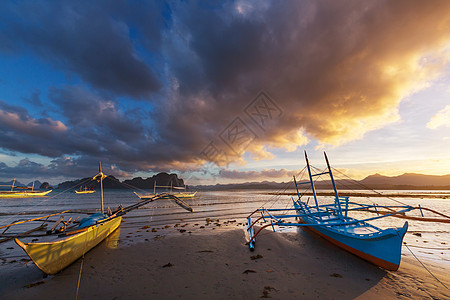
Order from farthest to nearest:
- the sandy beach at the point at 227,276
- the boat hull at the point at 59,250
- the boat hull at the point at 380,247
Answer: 1. the boat hull at the point at 380,247
2. the boat hull at the point at 59,250
3. the sandy beach at the point at 227,276

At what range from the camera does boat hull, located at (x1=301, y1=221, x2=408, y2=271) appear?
22.6 ft

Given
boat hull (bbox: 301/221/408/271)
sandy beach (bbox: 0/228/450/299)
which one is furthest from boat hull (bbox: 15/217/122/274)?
boat hull (bbox: 301/221/408/271)

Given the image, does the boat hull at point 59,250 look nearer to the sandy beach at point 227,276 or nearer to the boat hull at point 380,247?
the sandy beach at point 227,276

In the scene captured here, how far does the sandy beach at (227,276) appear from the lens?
20.1ft

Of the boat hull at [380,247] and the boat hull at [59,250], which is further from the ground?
the boat hull at [59,250]

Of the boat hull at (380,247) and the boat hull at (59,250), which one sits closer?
the boat hull at (59,250)

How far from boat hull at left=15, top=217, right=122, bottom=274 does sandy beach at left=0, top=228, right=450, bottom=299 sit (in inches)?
16.9

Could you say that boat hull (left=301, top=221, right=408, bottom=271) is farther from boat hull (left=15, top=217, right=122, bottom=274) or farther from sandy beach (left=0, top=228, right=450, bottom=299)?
boat hull (left=15, top=217, right=122, bottom=274)

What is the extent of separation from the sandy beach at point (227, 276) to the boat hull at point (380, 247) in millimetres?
417

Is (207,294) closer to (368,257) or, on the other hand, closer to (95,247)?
(368,257)

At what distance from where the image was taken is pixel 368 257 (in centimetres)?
802

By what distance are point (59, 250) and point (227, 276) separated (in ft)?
25.0

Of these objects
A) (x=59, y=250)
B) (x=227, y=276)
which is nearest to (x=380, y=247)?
(x=227, y=276)

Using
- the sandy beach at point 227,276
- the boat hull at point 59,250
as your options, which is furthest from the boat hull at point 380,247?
the boat hull at point 59,250
